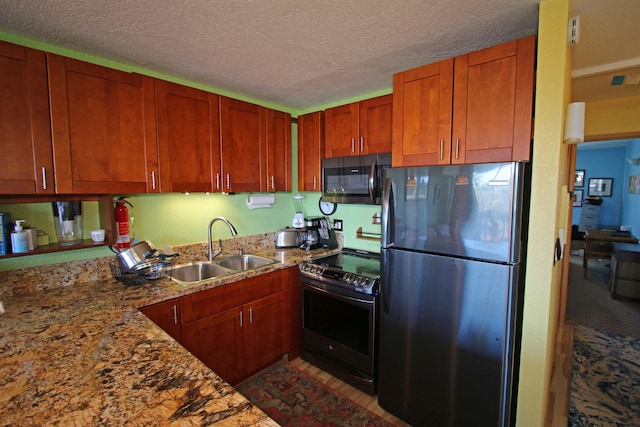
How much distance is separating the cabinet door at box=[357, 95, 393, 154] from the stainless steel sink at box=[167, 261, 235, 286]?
1.51 metres

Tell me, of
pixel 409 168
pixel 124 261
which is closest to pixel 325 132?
pixel 409 168

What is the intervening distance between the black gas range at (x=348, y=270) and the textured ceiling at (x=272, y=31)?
4.79 ft

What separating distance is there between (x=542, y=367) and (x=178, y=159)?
2.46 meters

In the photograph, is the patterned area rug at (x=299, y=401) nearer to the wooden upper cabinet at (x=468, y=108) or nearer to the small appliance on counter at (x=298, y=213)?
the small appliance on counter at (x=298, y=213)

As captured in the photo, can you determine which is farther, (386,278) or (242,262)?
(242,262)

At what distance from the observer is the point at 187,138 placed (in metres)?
2.11

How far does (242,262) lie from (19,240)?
4.72 feet

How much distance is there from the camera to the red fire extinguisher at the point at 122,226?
196 cm

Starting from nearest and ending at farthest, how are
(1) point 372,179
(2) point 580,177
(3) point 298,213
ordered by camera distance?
(1) point 372,179 < (3) point 298,213 < (2) point 580,177

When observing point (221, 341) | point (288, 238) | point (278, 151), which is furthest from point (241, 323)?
point (278, 151)

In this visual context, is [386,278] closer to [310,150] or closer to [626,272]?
[310,150]

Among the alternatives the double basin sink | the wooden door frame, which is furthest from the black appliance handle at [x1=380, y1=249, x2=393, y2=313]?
the wooden door frame

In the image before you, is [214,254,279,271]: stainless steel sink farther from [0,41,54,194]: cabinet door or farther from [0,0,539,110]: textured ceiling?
[0,0,539,110]: textured ceiling

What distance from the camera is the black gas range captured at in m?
2.04
